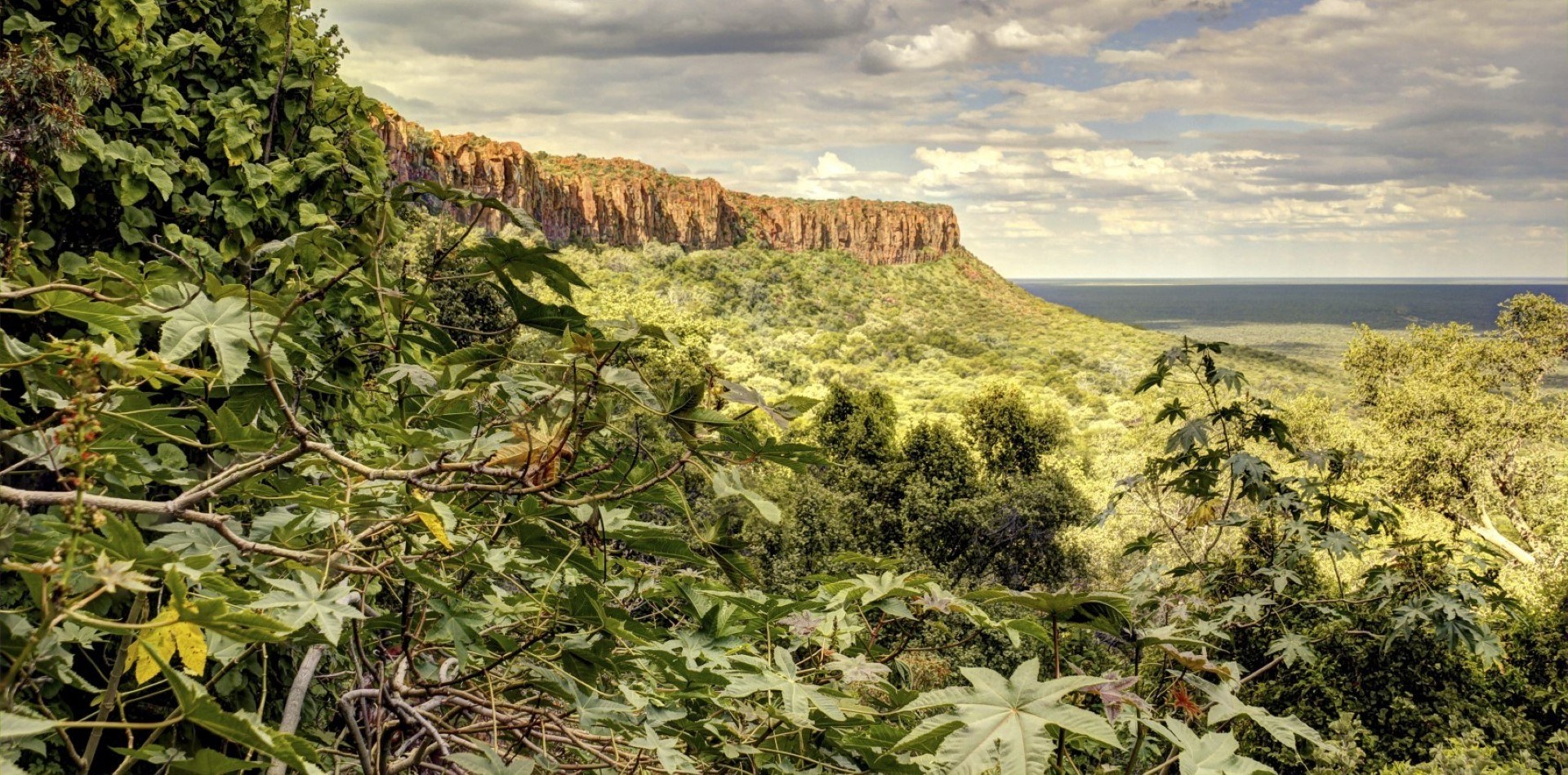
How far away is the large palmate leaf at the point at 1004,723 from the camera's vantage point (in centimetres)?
87

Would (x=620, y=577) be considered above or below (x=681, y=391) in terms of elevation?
below

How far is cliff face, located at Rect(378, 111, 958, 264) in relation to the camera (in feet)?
170

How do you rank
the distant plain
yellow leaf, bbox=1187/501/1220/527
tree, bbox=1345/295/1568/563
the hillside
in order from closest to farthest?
yellow leaf, bbox=1187/501/1220/527 → tree, bbox=1345/295/1568/563 → the hillside → the distant plain

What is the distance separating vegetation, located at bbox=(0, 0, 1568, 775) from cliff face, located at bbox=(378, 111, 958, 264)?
43.3m

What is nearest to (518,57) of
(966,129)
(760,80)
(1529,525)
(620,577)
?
(760,80)

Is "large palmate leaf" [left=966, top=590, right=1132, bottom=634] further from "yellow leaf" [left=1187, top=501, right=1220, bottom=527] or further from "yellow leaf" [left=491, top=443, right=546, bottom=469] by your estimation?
"yellow leaf" [left=1187, top=501, right=1220, bottom=527]

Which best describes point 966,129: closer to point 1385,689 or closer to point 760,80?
point 760,80

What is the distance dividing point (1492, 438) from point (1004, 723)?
21.7 meters

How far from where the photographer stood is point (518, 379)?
3.52ft

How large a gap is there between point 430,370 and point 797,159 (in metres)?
92.7

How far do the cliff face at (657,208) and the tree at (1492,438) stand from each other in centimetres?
3978

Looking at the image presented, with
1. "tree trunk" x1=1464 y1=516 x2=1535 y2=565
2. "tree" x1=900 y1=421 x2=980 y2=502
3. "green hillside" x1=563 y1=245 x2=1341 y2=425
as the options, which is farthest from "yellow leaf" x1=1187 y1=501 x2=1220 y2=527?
"green hillside" x1=563 y1=245 x2=1341 y2=425

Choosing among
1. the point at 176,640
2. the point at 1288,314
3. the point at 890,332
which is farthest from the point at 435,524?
the point at 1288,314

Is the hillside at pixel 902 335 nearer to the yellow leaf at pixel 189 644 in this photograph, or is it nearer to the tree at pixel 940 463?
the tree at pixel 940 463
